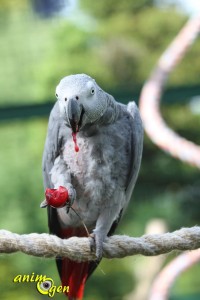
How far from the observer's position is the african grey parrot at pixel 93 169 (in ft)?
3.38

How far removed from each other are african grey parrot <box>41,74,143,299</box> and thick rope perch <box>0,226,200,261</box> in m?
0.05

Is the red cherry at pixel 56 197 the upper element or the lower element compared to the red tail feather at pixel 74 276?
upper

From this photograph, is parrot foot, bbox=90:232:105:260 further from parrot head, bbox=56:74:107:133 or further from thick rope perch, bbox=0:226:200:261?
parrot head, bbox=56:74:107:133

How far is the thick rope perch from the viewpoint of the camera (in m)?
0.84

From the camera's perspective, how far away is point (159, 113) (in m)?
1.78

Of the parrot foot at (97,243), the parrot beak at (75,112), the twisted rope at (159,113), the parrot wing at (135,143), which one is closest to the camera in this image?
the parrot beak at (75,112)

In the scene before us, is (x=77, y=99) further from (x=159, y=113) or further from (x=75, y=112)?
(x=159, y=113)

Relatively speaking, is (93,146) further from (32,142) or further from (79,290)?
(32,142)

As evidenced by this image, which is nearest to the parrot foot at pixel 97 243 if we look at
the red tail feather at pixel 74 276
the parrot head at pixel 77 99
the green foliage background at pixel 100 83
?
the red tail feather at pixel 74 276

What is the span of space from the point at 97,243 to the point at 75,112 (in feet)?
0.89

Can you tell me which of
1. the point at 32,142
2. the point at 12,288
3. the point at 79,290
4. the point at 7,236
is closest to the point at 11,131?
the point at 32,142

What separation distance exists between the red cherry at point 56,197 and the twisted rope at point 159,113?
699 millimetres

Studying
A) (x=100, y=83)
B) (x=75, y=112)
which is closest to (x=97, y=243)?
(x=75, y=112)

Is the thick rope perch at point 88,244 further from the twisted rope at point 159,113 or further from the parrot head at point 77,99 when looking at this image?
the twisted rope at point 159,113
